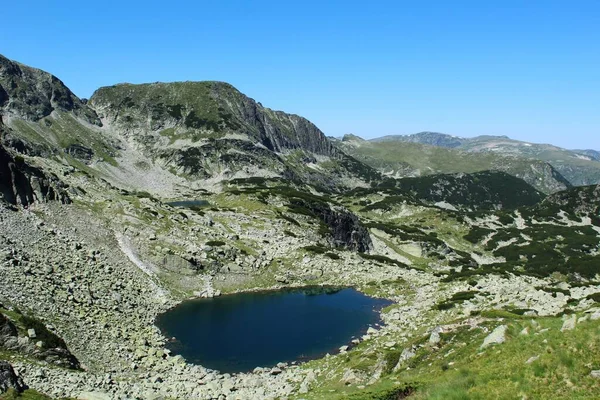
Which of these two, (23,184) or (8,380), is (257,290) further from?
(8,380)

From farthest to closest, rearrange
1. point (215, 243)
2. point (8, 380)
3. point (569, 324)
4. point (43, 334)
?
point (215, 243)
point (43, 334)
point (8, 380)
point (569, 324)

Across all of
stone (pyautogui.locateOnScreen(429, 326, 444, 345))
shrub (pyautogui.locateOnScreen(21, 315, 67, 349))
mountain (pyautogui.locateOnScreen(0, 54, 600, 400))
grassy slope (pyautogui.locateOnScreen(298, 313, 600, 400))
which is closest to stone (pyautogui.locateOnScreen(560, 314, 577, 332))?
mountain (pyautogui.locateOnScreen(0, 54, 600, 400))

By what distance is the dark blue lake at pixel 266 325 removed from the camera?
4716cm

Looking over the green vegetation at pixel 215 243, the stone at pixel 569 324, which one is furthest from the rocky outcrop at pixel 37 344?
the green vegetation at pixel 215 243

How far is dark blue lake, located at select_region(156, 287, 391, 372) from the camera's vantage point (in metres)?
47.2

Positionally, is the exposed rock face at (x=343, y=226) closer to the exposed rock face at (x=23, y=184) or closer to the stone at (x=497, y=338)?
the exposed rock face at (x=23, y=184)

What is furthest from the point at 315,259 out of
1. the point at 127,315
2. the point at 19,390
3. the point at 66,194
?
the point at 19,390

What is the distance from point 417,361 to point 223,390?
54.4 feet

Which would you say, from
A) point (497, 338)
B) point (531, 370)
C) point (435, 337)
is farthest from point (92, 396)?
point (531, 370)

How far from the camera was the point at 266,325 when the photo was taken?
57.6 m

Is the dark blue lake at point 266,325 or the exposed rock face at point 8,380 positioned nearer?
the exposed rock face at point 8,380

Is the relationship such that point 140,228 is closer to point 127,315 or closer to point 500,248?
point 127,315

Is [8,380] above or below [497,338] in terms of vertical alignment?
below

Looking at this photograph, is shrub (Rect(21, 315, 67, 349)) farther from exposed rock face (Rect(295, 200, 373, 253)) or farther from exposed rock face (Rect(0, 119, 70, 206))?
exposed rock face (Rect(295, 200, 373, 253))
